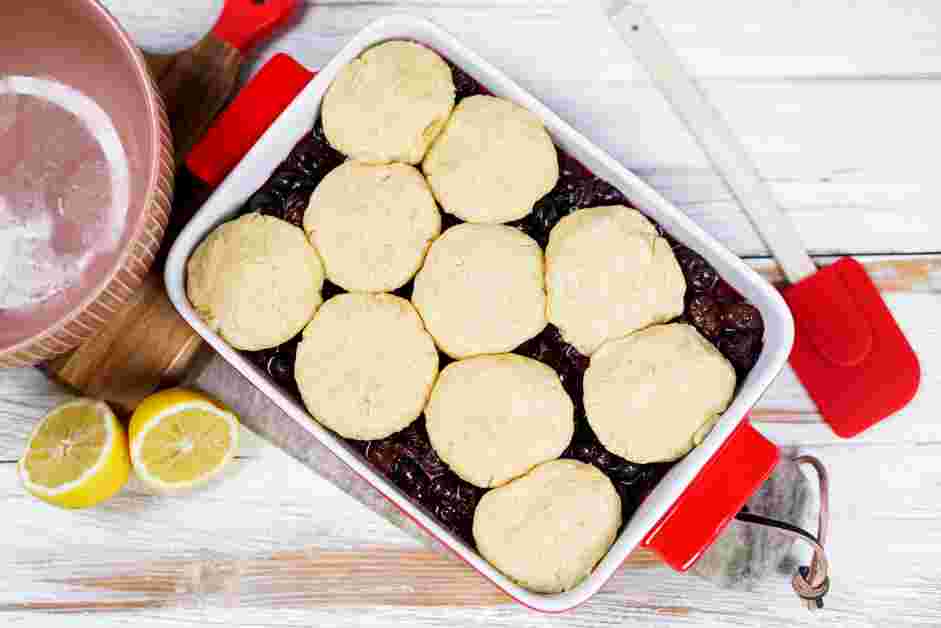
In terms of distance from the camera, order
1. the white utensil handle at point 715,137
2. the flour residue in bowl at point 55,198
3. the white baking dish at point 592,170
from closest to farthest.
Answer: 1. the white baking dish at point 592,170
2. the flour residue in bowl at point 55,198
3. the white utensil handle at point 715,137

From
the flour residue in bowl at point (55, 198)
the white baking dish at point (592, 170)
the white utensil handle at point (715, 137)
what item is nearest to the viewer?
the white baking dish at point (592, 170)

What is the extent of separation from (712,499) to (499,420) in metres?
0.27

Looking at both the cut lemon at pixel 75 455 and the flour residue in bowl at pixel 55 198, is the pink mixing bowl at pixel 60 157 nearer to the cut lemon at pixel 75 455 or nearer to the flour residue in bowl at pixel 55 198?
the flour residue in bowl at pixel 55 198

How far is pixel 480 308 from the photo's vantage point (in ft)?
3.34

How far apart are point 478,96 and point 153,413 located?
57cm

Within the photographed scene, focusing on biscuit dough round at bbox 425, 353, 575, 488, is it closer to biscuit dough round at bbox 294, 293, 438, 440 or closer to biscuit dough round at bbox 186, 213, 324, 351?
biscuit dough round at bbox 294, 293, 438, 440

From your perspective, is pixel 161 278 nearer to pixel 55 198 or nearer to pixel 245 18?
pixel 55 198

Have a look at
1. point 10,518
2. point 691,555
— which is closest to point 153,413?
point 10,518

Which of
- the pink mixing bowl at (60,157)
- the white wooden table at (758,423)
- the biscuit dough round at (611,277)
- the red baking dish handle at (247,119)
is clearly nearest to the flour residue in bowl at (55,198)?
the pink mixing bowl at (60,157)

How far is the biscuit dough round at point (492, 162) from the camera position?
3.37 feet

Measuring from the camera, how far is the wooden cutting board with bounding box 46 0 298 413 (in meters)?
1.15

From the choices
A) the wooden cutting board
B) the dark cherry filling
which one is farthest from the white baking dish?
the wooden cutting board

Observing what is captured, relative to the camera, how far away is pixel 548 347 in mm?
1059

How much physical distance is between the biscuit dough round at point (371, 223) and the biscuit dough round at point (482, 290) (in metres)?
0.03
